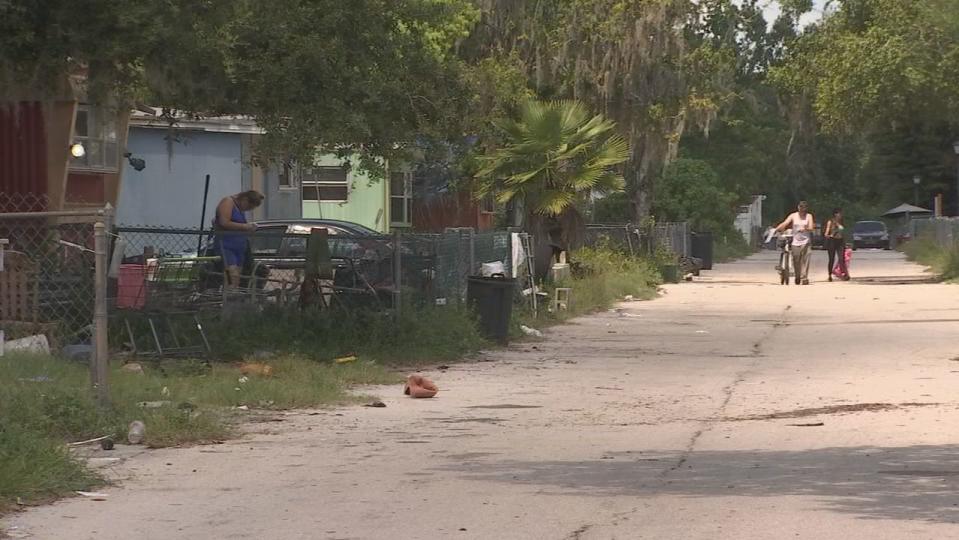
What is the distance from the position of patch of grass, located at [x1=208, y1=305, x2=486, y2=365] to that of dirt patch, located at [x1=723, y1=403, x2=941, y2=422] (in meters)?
5.23

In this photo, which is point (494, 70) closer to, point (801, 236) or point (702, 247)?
point (801, 236)

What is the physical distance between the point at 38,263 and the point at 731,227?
56.5 meters

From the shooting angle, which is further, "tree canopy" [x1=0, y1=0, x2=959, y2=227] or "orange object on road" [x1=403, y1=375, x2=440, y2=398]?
"tree canopy" [x1=0, y1=0, x2=959, y2=227]

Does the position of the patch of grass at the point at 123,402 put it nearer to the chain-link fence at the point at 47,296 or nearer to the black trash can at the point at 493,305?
the chain-link fence at the point at 47,296

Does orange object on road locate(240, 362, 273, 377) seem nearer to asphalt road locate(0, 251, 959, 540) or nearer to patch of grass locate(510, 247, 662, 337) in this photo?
asphalt road locate(0, 251, 959, 540)

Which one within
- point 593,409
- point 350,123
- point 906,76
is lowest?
point 593,409

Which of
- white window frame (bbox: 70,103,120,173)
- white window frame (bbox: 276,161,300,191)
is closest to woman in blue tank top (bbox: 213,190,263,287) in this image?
white window frame (bbox: 70,103,120,173)

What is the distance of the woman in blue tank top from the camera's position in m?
18.1

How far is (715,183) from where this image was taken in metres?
62.4

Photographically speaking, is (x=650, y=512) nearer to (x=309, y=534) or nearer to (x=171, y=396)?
(x=309, y=534)

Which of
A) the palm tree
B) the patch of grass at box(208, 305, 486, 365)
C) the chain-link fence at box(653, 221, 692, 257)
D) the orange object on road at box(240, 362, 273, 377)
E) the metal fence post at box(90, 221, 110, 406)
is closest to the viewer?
the metal fence post at box(90, 221, 110, 406)

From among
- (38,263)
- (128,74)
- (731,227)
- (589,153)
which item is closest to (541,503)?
(38,263)

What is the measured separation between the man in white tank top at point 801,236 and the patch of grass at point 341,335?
18.8m

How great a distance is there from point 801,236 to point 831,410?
23546mm
